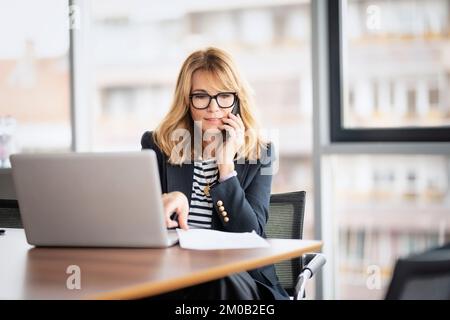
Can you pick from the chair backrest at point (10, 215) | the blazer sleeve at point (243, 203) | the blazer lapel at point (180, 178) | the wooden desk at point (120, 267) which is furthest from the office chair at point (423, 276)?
the chair backrest at point (10, 215)

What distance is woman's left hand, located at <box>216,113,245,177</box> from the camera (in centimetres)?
227

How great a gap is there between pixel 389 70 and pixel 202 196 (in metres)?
1.32

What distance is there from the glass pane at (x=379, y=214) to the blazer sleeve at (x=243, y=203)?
3.66 feet

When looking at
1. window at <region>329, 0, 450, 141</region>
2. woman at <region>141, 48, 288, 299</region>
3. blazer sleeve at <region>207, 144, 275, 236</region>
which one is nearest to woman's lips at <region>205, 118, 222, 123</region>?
woman at <region>141, 48, 288, 299</region>

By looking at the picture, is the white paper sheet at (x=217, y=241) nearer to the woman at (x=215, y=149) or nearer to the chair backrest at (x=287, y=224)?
the woman at (x=215, y=149)

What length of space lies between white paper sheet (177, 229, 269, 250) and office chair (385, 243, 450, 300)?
857mm

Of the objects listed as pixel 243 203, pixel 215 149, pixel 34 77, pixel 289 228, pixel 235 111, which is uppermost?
pixel 34 77

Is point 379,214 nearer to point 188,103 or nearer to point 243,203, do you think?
point 188,103

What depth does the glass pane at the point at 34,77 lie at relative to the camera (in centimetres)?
403

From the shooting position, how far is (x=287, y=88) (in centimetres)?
366

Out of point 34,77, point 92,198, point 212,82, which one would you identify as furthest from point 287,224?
point 34,77

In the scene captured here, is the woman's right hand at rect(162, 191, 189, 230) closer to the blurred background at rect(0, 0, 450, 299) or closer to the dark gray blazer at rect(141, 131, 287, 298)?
the dark gray blazer at rect(141, 131, 287, 298)

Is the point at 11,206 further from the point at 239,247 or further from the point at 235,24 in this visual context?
the point at 235,24
